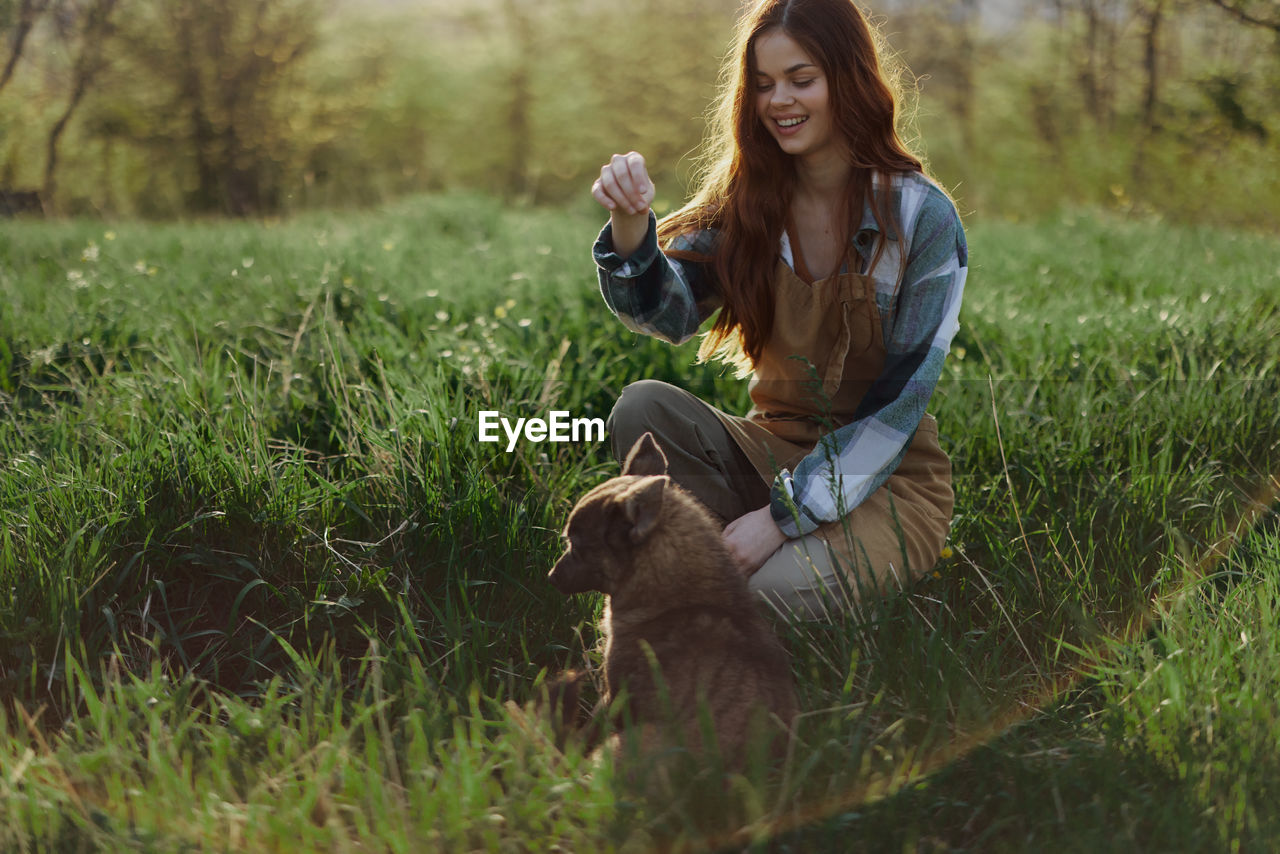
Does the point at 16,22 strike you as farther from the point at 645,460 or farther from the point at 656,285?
the point at 645,460

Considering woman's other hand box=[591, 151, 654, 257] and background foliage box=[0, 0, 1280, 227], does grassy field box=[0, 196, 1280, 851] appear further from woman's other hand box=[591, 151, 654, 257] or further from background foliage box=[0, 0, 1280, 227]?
background foliage box=[0, 0, 1280, 227]

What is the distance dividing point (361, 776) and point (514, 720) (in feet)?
1.15

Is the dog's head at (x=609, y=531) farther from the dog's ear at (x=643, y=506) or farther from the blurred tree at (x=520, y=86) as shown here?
the blurred tree at (x=520, y=86)

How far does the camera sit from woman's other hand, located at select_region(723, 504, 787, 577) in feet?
9.05

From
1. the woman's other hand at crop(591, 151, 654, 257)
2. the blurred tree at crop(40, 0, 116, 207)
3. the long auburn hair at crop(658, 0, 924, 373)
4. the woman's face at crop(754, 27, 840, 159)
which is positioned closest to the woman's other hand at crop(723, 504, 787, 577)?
the long auburn hair at crop(658, 0, 924, 373)

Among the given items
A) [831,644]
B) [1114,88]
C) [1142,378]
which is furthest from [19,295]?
[1114,88]

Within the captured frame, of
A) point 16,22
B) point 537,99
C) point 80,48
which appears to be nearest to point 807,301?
point 16,22

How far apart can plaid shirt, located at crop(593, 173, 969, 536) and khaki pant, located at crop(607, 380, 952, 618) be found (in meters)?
0.09

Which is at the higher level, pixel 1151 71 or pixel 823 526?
pixel 1151 71

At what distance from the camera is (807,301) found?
301 centimetres

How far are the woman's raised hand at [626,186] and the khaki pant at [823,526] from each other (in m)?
0.66

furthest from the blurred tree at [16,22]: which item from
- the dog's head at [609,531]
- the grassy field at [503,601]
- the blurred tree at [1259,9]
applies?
the blurred tree at [1259,9]

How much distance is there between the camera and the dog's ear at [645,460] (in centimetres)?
263

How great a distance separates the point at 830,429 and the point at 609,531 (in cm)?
71
